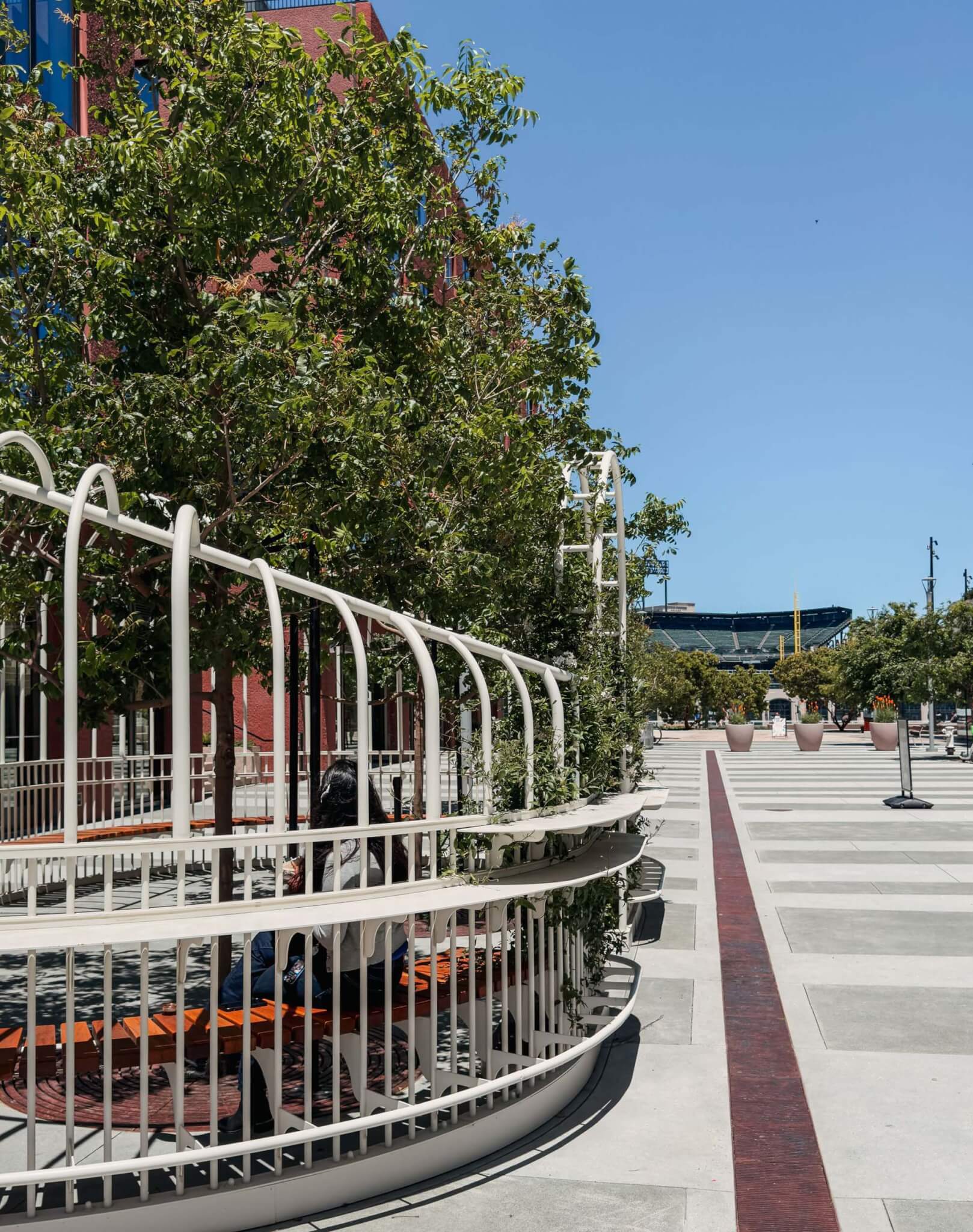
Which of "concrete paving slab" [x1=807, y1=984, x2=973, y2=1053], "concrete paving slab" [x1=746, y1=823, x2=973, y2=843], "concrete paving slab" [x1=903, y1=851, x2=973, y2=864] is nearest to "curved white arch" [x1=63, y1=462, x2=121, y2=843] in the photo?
"concrete paving slab" [x1=807, y1=984, x2=973, y2=1053]

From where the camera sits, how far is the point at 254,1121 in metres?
4.89

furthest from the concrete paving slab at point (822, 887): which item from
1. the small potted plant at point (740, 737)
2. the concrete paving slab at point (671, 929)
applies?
the small potted plant at point (740, 737)

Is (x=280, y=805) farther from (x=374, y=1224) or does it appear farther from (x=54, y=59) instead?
(x=54, y=59)

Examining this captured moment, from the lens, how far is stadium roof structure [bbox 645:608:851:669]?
558 feet

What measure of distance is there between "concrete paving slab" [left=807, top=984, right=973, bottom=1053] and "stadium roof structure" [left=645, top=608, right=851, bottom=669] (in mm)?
156371

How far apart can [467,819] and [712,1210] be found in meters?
1.75

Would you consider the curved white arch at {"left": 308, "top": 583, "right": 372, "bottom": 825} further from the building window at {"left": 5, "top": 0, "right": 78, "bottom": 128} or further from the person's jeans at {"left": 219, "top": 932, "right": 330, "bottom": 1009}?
the building window at {"left": 5, "top": 0, "right": 78, "bottom": 128}

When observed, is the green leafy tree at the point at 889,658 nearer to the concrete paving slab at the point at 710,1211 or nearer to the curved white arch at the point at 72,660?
the concrete paving slab at the point at 710,1211

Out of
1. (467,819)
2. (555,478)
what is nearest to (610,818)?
(467,819)

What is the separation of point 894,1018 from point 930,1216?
275 centimetres

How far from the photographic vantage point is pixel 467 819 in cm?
489

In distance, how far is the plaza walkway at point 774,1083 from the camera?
4227 mm

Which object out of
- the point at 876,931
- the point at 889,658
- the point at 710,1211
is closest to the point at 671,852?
the point at 876,931

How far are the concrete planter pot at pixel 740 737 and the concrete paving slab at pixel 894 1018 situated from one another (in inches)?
1272
